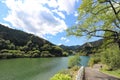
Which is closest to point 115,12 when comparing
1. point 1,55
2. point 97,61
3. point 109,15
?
point 109,15

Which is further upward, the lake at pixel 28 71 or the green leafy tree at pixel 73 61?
the green leafy tree at pixel 73 61

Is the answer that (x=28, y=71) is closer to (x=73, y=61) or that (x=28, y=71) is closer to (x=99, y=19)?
(x=73, y=61)

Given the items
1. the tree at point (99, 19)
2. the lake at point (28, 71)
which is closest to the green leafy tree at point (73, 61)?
the lake at point (28, 71)

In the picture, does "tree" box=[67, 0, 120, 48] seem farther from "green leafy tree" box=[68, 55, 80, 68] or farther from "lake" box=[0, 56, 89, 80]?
"green leafy tree" box=[68, 55, 80, 68]

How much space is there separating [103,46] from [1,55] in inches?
6452

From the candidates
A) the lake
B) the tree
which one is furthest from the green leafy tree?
the tree

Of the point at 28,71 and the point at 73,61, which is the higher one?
the point at 73,61

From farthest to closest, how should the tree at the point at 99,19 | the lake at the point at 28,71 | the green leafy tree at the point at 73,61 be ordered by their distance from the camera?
the green leafy tree at the point at 73,61 < the lake at the point at 28,71 < the tree at the point at 99,19

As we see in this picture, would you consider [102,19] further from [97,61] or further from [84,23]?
[97,61]

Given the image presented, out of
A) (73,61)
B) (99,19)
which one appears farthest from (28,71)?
(99,19)

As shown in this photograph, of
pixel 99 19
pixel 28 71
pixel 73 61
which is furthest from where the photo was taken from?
pixel 73 61

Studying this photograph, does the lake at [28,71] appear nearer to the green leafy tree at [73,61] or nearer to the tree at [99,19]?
the green leafy tree at [73,61]

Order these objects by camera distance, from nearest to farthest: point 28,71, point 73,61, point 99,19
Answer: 1. point 99,19
2. point 28,71
3. point 73,61

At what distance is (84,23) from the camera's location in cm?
2130
